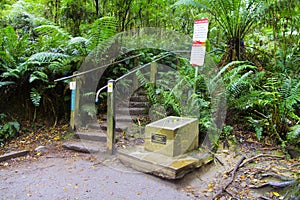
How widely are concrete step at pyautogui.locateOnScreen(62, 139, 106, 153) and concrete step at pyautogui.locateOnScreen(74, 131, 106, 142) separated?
60 millimetres

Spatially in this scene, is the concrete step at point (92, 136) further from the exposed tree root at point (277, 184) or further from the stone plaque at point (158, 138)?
the exposed tree root at point (277, 184)

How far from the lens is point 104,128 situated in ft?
14.2

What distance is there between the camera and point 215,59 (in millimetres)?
5555

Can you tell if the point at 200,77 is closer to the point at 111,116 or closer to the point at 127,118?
the point at 127,118

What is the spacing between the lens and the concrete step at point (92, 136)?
405 cm

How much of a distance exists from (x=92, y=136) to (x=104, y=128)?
292 millimetres

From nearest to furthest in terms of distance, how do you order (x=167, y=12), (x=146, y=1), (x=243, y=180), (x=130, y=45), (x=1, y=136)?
(x=243, y=180)
(x=1, y=136)
(x=130, y=45)
(x=146, y=1)
(x=167, y=12)

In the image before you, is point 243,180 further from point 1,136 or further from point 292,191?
Result: point 1,136

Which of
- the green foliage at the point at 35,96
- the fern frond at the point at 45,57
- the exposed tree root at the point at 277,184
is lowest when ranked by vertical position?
the exposed tree root at the point at 277,184

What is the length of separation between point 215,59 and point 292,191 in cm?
374

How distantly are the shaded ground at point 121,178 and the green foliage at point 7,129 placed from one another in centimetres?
77

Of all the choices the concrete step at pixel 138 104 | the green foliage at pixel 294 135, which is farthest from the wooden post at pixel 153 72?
the green foliage at pixel 294 135

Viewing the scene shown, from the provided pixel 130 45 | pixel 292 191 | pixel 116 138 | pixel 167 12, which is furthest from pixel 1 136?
pixel 167 12

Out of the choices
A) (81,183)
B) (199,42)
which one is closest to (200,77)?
(199,42)
